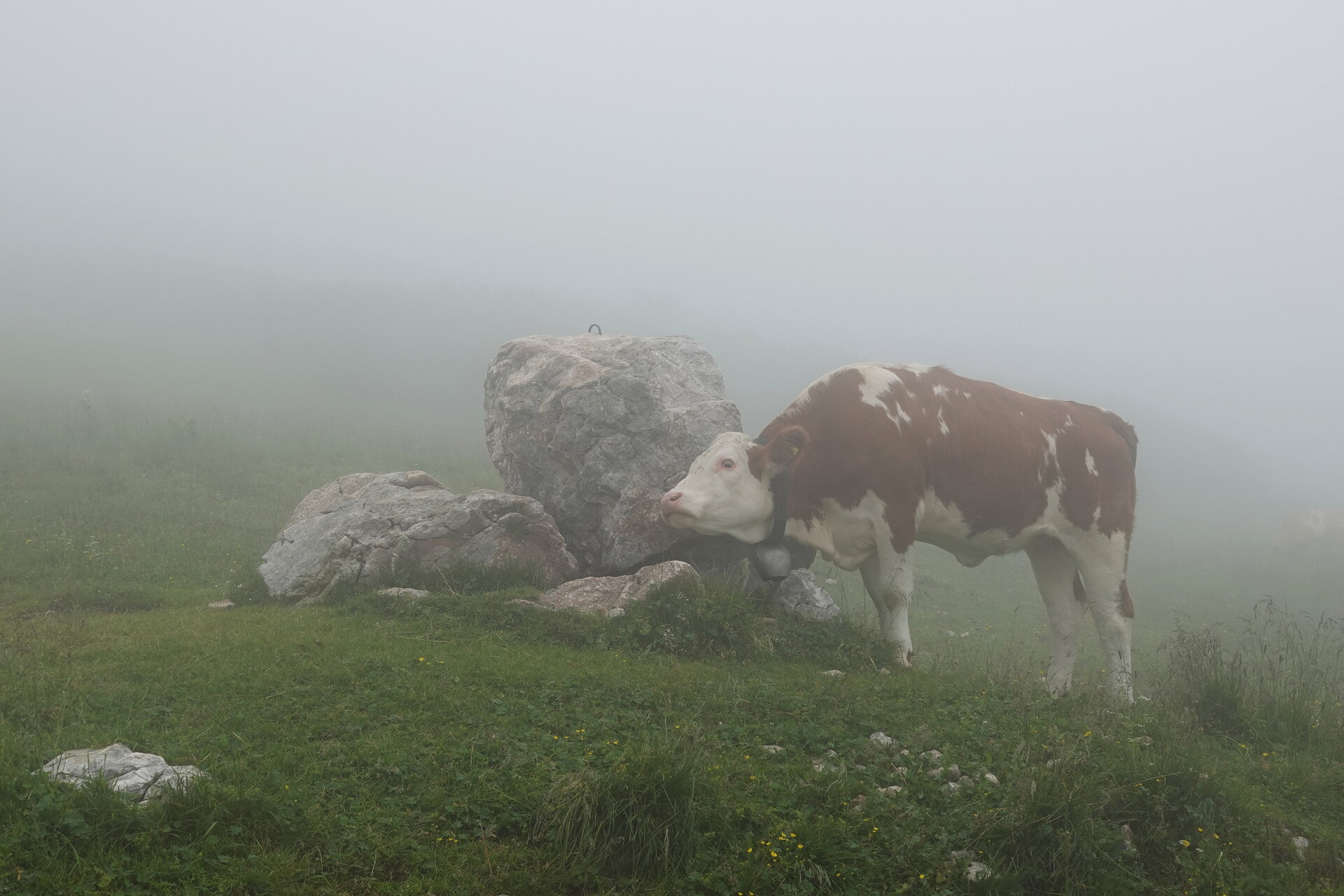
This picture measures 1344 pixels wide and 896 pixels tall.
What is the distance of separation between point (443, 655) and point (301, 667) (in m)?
1.16

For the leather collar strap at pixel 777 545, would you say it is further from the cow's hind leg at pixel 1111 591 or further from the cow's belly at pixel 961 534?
the cow's hind leg at pixel 1111 591

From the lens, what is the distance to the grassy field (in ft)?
14.8

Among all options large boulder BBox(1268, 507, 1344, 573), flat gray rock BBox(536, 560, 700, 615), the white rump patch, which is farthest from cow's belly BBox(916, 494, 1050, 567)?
large boulder BBox(1268, 507, 1344, 573)

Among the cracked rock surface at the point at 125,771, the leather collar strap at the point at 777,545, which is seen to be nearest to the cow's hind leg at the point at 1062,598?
the leather collar strap at the point at 777,545

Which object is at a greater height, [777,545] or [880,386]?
[880,386]

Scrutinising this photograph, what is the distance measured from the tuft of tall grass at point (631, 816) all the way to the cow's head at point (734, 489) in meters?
4.81

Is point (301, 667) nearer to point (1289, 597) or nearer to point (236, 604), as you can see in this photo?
point (236, 604)

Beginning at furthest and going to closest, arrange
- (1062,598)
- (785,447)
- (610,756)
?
(1062,598)
(785,447)
(610,756)

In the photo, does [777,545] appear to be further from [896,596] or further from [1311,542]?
[1311,542]

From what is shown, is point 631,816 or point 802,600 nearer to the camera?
point 631,816

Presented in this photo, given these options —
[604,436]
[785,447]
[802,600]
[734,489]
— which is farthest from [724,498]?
[604,436]

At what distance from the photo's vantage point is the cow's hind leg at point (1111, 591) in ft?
34.3

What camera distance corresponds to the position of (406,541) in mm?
10797

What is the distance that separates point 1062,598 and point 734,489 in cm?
455
